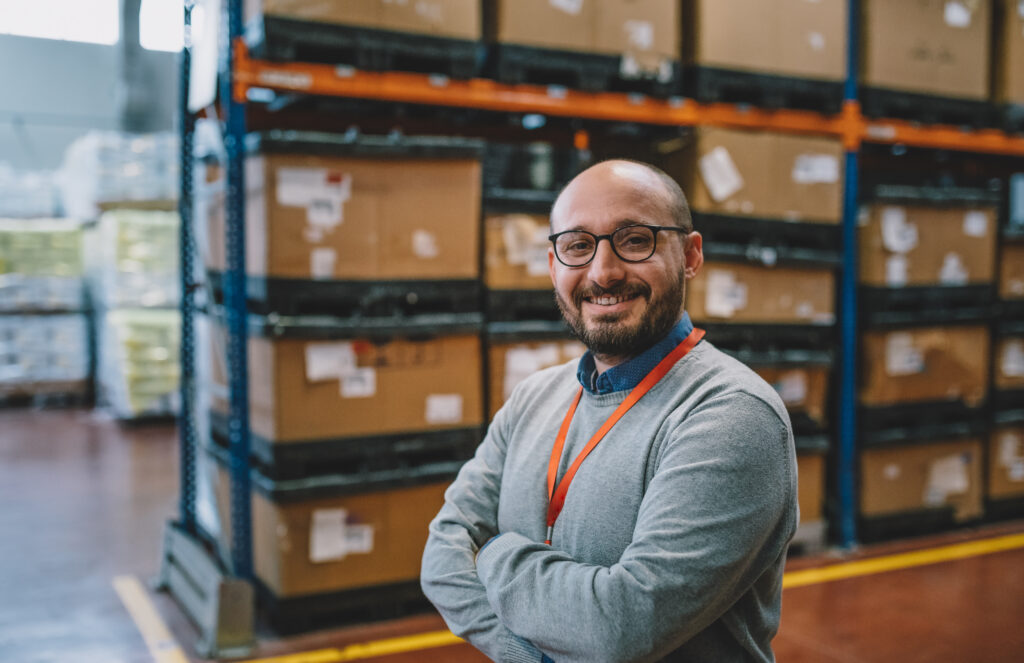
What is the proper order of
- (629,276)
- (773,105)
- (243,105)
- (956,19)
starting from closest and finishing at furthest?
(629,276), (243,105), (773,105), (956,19)

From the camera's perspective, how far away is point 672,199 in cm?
161

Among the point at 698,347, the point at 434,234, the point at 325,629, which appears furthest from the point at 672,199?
the point at 325,629

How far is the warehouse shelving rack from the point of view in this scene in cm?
358

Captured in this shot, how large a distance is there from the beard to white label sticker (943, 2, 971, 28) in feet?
14.4

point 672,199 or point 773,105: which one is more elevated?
point 773,105

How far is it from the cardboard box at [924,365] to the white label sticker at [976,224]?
59 centimetres

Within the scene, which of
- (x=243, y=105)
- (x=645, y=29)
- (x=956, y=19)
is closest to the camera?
(x=243, y=105)

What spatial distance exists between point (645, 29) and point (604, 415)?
318 cm

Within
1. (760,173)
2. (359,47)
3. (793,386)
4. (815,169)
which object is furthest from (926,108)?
(359,47)

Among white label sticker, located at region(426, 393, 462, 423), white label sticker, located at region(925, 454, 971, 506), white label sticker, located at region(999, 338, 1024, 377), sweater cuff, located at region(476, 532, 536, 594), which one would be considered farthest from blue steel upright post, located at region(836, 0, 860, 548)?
sweater cuff, located at region(476, 532, 536, 594)

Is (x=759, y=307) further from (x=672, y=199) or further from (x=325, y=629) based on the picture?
(x=672, y=199)

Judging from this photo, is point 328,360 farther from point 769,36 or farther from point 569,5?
point 769,36

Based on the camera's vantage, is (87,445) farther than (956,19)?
Yes

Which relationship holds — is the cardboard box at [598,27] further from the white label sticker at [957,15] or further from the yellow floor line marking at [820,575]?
the yellow floor line marking at [820,575]
